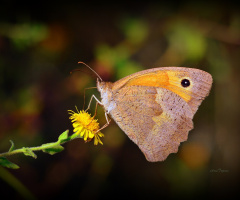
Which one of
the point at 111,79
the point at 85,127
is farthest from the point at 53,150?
the point at 111,79

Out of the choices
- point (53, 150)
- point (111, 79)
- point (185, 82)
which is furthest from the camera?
point (111, 79)

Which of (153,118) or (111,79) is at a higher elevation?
(111,79)

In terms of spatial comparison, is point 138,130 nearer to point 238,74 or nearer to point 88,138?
point 88,138

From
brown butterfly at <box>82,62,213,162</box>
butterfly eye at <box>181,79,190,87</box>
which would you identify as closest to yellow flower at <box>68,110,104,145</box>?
brown butterfly at <box>82,62,213,162</box>

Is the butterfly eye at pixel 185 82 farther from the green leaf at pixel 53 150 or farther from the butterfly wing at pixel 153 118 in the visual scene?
the green leaf at pixel 53 150

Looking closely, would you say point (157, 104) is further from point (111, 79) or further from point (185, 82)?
point (111, 79)

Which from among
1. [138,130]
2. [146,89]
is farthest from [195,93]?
[138,130]
